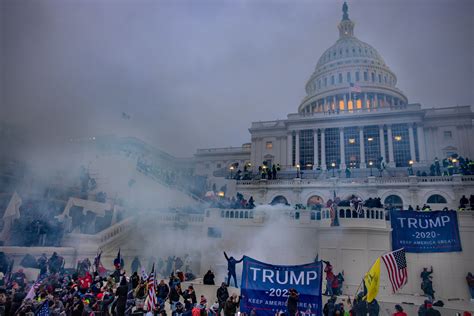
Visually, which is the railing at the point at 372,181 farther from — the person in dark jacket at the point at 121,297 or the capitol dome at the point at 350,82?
the person in dark jacket at the point at 121,297

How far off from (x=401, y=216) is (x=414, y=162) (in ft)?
112

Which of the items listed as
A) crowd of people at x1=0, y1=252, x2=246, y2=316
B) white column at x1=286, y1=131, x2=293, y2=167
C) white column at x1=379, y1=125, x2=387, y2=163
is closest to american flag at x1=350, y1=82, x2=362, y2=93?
white column at x1=379, y1=125, x2=387, y2=163

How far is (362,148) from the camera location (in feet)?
149

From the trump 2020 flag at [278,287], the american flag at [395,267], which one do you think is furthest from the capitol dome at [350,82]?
the trump 2020 flag at [278,287]

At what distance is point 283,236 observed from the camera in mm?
19453

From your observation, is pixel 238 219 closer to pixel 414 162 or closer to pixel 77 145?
pixel 77 145

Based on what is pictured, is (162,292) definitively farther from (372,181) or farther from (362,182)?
(372,181)

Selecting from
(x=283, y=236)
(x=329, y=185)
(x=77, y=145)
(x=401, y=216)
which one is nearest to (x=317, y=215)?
(x=283, y=236)

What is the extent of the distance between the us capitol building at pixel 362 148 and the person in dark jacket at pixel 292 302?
72.1ft

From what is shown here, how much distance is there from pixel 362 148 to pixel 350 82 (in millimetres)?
25925

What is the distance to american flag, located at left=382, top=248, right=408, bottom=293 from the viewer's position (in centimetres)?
1050

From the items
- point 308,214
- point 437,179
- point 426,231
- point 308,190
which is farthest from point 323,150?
point 426,231

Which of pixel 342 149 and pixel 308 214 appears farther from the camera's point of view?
pixel 342 149

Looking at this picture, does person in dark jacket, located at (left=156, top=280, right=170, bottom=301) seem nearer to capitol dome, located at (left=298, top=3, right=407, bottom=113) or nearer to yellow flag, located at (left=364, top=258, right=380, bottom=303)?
yellow flag, located at (left=364, top=258, right=380, bottom=303)
